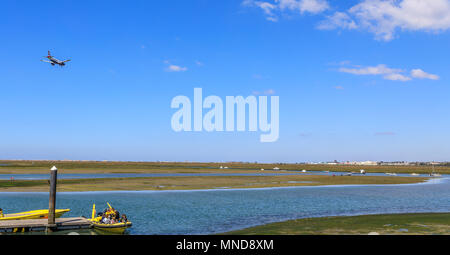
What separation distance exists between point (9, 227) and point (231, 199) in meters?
31.3

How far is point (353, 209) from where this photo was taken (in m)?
45.8

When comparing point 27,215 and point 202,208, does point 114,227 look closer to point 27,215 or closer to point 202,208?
point 27,215

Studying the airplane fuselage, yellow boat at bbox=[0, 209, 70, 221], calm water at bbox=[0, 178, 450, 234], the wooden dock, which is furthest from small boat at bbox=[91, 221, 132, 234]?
the airplane fuselage

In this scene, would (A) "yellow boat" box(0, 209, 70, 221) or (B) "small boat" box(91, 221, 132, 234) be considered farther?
(A) "yellow boat" box(0, 209, 70, 221)

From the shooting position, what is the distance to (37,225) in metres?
31.7

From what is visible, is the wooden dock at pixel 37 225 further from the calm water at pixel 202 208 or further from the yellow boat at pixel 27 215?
the calm water at pixel 202 208

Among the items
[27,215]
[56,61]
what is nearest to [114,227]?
[27,215]

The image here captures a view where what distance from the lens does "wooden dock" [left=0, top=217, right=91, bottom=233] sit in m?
30.8

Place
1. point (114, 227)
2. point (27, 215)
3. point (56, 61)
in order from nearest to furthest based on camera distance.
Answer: point (114, 227), point (27, 215), point (56, 61)

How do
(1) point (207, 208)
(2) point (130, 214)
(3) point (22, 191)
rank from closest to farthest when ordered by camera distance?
(2) point (130, 214)
(1) point (207, 208)
(3) point (22, 191)

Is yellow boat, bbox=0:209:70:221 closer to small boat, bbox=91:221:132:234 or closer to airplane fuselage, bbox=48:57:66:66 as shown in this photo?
small boat, bbox=91:221:132:234

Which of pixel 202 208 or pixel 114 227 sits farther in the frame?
pixel 202 208
